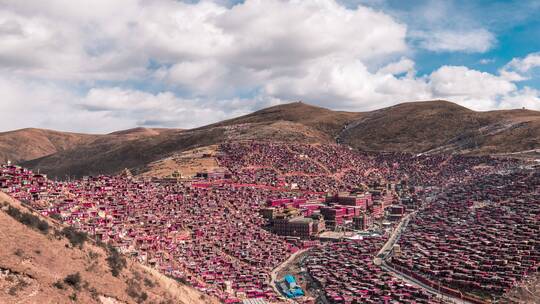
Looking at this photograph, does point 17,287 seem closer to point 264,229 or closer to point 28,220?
point 28,220

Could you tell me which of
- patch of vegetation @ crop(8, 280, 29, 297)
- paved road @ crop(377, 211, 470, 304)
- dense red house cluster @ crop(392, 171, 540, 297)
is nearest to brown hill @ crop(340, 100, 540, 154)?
dense red house cluster @ crop(392, 171, 540, 297)

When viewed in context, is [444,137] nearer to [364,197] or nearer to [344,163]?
[344,163]

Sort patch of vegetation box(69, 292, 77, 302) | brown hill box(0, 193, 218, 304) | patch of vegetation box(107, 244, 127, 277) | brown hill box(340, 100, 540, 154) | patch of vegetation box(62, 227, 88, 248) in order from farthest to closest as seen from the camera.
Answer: brown hill box(340, 100, 540, 154), patch of vegetation box(62, 227, 88, 248), patch of vegetation box(107, 244, 127, 277), patch of vegetation box(69, 292, 77, 302), brown hill box(0, 193, 218, 304)

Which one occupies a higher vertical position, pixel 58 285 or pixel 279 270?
pixel 58 285

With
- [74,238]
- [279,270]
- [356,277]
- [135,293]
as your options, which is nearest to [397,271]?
[356,277]

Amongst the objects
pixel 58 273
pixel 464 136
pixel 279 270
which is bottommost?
pixel 279 270

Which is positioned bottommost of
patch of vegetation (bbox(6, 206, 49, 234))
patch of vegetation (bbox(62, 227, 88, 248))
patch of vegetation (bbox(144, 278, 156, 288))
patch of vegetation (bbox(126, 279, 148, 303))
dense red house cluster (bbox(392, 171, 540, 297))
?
dense red house cluster (bbox(392, 171, 540, 297))

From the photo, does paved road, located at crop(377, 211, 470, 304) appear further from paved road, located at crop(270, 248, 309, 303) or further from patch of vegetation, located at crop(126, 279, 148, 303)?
patch of vegetation, located at crop(126, 279, 148, 303)
